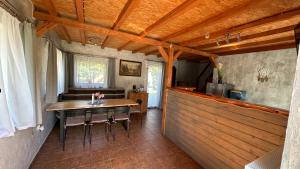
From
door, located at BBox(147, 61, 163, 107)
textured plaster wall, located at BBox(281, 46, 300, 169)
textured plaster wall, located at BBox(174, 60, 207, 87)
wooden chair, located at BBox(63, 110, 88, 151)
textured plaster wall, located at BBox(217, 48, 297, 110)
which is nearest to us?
textured plaster wall, located at BBox(281, 46, 300, 169)

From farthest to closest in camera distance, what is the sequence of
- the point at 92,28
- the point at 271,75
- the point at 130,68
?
the point at 130,68
the point at 271,75
the point at 92,28

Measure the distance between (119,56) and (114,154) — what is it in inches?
146

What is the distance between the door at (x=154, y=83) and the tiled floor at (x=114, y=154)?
2931 mm

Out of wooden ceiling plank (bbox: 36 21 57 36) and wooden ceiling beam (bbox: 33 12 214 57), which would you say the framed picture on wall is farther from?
wooden ceiling plank (bbox: 36 21 57 36)

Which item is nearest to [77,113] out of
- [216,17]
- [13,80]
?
[13,80]

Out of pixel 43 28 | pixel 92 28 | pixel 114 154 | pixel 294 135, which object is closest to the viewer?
pixel 294 135

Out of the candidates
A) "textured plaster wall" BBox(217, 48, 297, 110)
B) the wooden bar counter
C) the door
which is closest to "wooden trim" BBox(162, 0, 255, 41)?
the wooden bar counter

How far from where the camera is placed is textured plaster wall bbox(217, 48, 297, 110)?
11.0ft

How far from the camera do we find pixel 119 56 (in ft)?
17.2

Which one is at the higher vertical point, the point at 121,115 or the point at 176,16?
the point at 176,16

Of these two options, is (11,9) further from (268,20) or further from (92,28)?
(268,20)

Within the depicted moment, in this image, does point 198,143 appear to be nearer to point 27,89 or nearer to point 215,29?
point 215,29

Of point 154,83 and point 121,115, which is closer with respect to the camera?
point 121,115

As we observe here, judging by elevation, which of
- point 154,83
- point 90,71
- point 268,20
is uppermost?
point 268,20
